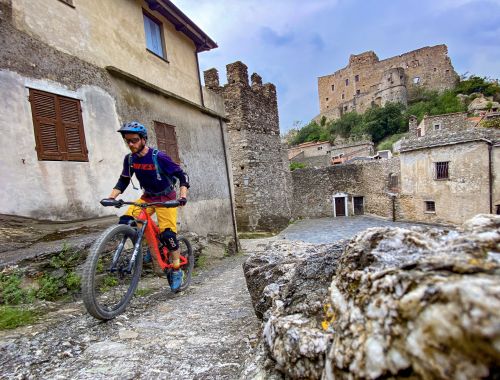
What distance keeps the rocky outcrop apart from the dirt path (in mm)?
609

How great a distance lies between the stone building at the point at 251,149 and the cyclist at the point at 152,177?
12.7 metres

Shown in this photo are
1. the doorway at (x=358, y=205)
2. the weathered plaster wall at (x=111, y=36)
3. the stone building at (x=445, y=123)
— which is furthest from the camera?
the stone building at (x=445, y=123)

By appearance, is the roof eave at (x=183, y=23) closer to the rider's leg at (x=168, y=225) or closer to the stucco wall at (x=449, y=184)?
the rider's leg at (x=168, y=225)

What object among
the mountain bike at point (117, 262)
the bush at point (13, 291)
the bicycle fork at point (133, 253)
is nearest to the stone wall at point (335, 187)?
the mountain bike at point (117, 262)

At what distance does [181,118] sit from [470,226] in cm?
796

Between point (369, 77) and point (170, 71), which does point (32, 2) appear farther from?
point (369, 77)

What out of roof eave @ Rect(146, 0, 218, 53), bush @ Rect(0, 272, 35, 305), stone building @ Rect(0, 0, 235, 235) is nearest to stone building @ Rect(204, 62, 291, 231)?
roof eave @ Rect(146, 0, 218, 53)

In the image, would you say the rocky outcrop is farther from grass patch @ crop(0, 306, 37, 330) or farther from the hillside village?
grass patch @ crop(0, 306, 37, 330)

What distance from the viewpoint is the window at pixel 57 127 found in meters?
4.67

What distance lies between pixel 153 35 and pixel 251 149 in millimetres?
9724

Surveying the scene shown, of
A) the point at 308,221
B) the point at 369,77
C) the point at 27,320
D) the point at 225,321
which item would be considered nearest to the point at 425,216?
the point at 308,221

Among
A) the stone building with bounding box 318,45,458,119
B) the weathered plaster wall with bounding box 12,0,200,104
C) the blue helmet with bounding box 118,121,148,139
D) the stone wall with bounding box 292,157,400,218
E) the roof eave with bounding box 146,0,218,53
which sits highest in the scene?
the stone building with bounding box 318,45,458,119

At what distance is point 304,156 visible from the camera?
3878 centimetres

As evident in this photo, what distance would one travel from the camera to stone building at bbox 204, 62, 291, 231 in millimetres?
16797
